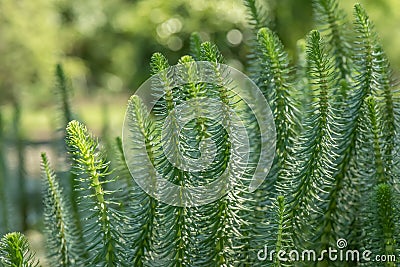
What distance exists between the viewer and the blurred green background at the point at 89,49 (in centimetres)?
131

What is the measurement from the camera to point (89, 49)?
12.5 meters

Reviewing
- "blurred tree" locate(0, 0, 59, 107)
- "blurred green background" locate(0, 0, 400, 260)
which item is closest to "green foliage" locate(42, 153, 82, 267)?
"blurred green background" locate(0, 0, 400, 260)

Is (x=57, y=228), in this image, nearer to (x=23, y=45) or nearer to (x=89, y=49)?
(x=23, y=45)

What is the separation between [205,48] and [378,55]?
0.57ft

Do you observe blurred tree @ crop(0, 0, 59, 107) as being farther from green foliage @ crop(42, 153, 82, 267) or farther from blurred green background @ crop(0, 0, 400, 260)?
green foliage @ crop(42, 153, 82, 267)

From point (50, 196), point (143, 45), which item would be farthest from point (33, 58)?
point (50, 196)

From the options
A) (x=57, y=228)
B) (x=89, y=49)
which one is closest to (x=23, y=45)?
Result: (x=89, y=49)

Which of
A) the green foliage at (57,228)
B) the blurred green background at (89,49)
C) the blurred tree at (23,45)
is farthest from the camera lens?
the blurred tree at (23,45)

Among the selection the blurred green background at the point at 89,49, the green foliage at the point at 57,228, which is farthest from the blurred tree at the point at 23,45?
the green foliage at the point at 57,228

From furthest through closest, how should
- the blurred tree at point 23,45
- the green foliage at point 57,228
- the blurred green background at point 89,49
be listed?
the blurred tree at point 23,45 → the blurred green background at point 89,49 → the green foliage at point 57,228

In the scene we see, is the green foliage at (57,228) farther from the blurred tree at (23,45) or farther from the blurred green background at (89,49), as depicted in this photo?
the blurred tree at (23,45)

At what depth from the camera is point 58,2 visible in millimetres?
10586

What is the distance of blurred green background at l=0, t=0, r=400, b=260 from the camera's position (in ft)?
4.30

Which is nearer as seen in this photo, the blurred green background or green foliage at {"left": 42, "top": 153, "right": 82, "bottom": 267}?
green foliage at {"left": 42, "top": 153, "right": 82, "bottom": 267}
